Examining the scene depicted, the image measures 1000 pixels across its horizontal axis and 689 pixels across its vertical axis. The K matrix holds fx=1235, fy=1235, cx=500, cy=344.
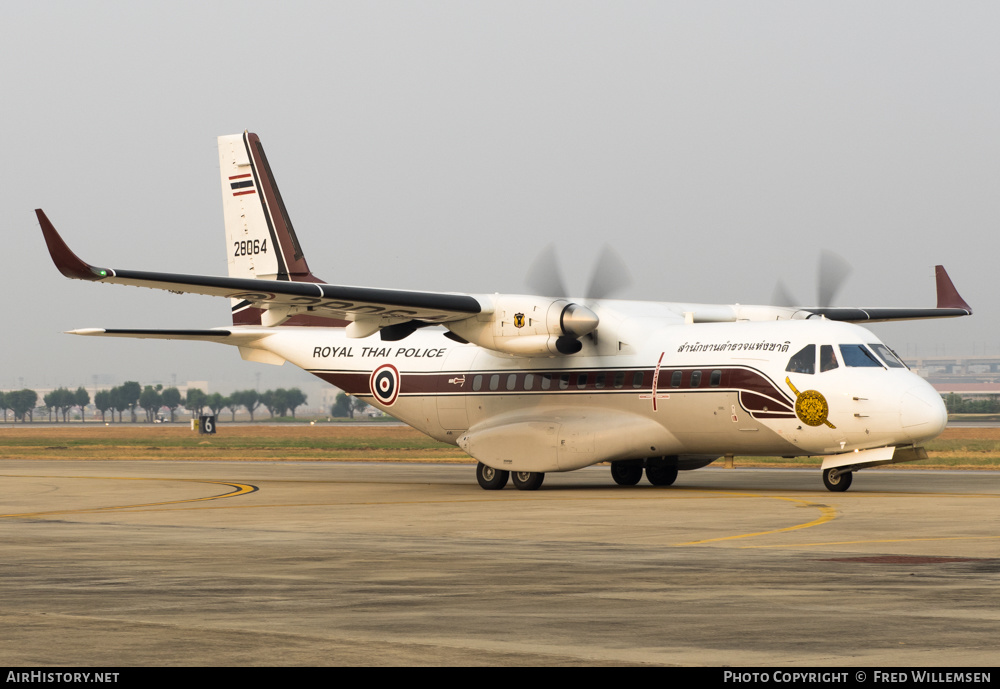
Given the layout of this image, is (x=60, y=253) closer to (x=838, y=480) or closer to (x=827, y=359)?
(x=827, y=359)

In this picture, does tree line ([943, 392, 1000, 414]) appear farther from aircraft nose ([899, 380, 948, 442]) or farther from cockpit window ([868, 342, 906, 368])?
aircraft nose ([899, 380, 948, 442])

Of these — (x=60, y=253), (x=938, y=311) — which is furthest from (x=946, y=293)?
(x=60, y=253)

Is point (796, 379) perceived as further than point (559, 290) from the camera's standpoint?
No

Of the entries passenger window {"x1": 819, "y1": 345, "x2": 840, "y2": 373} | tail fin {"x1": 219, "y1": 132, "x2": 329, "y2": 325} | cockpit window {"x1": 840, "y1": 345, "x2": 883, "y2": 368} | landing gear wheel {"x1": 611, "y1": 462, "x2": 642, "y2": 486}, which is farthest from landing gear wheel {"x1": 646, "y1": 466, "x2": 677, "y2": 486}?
tail fin {"x1": 219, "y1": 132, "x2": 329, "y2": 325}

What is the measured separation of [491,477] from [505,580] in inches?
664

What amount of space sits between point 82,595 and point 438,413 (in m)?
19.6

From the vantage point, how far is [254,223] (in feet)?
110

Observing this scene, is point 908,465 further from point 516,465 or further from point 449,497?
point 449,497

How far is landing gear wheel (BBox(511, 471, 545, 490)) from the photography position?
92.7 ft

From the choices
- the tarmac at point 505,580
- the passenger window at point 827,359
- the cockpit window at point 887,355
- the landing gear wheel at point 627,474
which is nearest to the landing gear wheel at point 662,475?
the landing gear wheel at point 627,474

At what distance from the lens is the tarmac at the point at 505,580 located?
26.6 ft

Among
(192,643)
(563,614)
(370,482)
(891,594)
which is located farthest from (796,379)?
(192,643)

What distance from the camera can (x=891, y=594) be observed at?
10602mm

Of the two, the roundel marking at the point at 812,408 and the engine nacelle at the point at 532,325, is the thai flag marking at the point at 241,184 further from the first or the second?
the roundel marking at the point at 812,408
